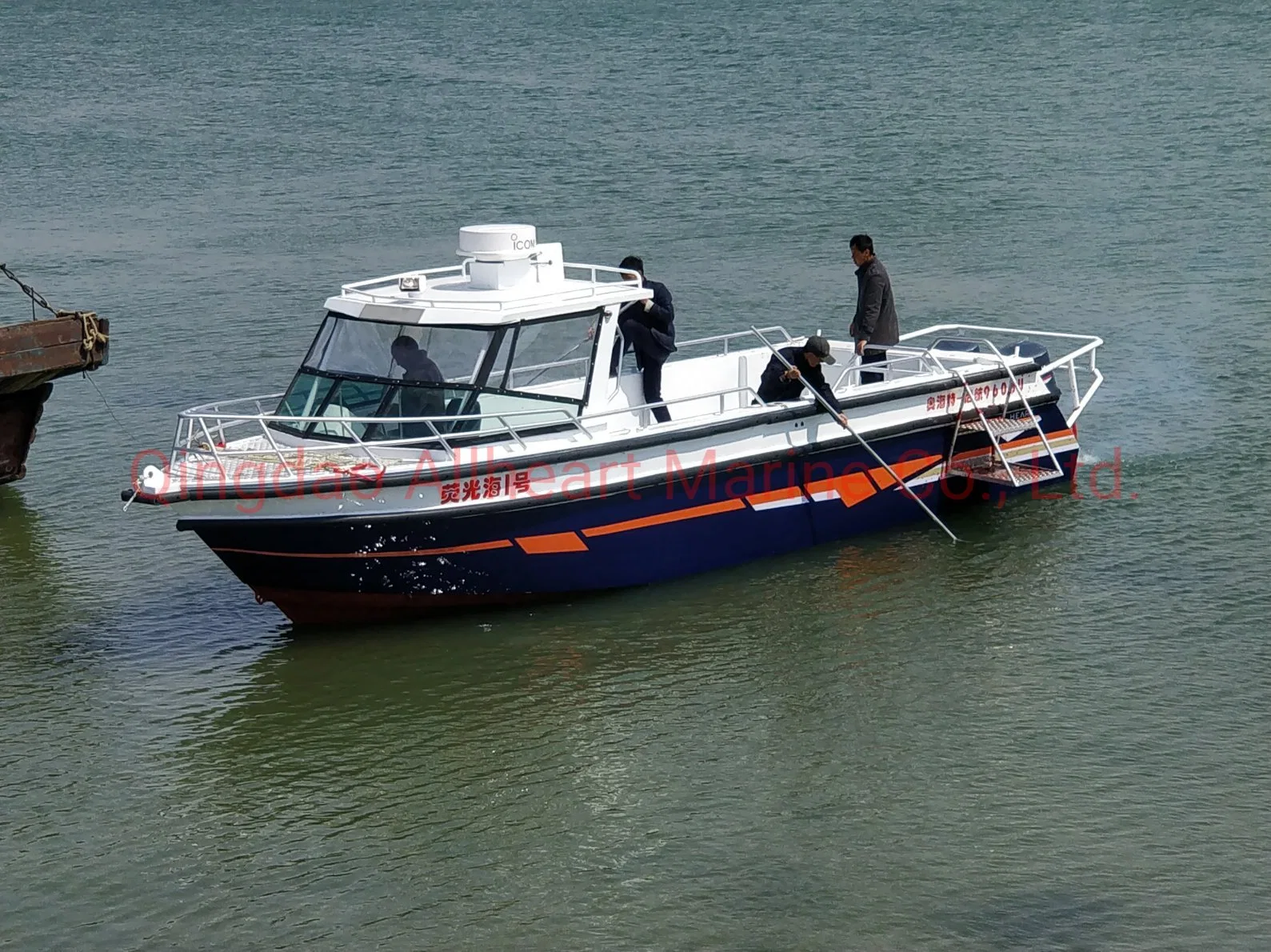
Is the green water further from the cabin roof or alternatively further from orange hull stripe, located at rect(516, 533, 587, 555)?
the cabin roof

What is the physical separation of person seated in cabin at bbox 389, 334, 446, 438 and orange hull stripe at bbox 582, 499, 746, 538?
147 centimetres

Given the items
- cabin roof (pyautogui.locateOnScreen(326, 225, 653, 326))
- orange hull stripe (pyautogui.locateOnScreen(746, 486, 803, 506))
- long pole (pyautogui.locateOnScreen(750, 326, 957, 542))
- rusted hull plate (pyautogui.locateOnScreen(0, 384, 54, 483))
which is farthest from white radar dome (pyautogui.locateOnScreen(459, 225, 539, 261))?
rusted hull plate (pyautogui.locateOnScreen(0, 384, 54, 483))

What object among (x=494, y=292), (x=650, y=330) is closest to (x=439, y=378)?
(x=494, y=292)

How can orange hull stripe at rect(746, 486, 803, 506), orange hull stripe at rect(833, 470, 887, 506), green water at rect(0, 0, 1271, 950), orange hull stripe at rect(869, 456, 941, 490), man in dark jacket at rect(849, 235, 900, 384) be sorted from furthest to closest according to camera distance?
man in dark jacket at rect(849, 235, 900, 384) < orange hull stripe at rect(869, 456, 941, 490) < orange hull stripe at rect(833, 470, 887, 506) < orange hull stripe at rect(746, 486, 803, 506) < green water at rect(0, 0, 1271, 950)

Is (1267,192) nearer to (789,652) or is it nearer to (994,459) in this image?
(994,459)

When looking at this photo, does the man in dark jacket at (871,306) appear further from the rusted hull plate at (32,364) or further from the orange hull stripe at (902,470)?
the rusted hull plate at (32,364)

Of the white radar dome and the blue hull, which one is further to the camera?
the white radar dome

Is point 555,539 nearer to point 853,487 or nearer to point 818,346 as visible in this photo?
point 818,346

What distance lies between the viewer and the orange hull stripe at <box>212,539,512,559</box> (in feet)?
41.6

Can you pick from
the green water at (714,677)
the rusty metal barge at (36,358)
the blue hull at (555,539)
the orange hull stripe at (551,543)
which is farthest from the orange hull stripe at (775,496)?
the rusty metal barge at (36,358)

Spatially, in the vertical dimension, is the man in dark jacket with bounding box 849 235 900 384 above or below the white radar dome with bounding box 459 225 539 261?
below

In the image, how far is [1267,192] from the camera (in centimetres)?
2797

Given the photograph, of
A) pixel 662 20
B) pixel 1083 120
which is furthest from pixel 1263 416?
pixel 662 20

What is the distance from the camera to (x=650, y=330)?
14305 mm
